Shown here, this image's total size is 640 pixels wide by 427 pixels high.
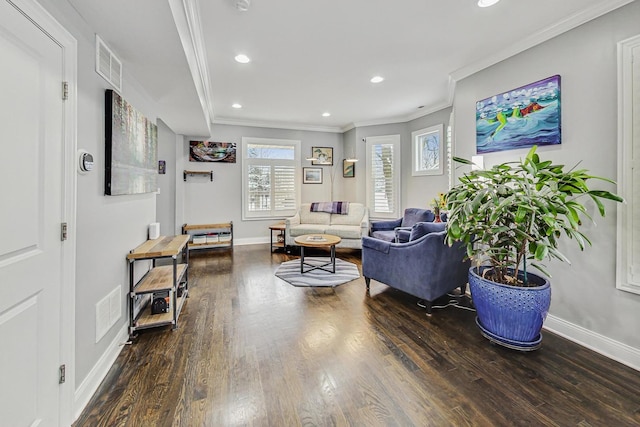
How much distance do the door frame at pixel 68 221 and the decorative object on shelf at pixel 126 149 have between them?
0.42 metres

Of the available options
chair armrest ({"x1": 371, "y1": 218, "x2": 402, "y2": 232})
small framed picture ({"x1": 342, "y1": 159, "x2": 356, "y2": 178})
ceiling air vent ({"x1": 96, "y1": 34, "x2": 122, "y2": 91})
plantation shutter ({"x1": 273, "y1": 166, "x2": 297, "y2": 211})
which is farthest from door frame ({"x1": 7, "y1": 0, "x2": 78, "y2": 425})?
small framed picture ({"x1": 342, "y1": 159, "x2": 356, "y2": 178})

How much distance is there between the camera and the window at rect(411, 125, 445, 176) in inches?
194

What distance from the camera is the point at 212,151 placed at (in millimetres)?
5750

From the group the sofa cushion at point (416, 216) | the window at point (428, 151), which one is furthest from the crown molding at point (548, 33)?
the sofa cushion at point (416, 216)

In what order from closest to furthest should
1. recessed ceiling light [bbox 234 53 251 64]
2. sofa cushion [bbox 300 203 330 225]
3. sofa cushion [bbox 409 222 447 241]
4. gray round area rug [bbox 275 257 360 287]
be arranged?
sofa cushion [bbox 409 222 447 241]
recessed ceiling light [bbox 234 53 251 64]
gray round area rug [bbox 275 257 360 287]
sofa cushion [bbox 300 203 330 225]

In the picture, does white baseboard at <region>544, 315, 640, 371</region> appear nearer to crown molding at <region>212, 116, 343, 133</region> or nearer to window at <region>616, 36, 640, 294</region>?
window at <region>616, 36, 640, 294</region>

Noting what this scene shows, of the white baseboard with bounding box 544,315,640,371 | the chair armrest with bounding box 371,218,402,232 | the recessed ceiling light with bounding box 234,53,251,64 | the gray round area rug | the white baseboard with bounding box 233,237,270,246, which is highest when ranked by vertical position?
the recessed ceiling light with bounding box 234,53,251,64

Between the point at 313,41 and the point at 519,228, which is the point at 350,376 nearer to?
the point at 519,228

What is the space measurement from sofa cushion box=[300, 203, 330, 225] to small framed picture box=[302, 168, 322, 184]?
80 centimetres

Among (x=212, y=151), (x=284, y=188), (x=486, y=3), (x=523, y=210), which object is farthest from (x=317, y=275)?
(x=212, y=151)

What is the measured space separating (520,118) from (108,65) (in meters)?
3.66

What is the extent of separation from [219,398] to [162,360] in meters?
0.68

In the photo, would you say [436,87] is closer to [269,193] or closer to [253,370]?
[269,193]

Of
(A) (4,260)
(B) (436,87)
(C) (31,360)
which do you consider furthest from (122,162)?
(B) (436,87)
